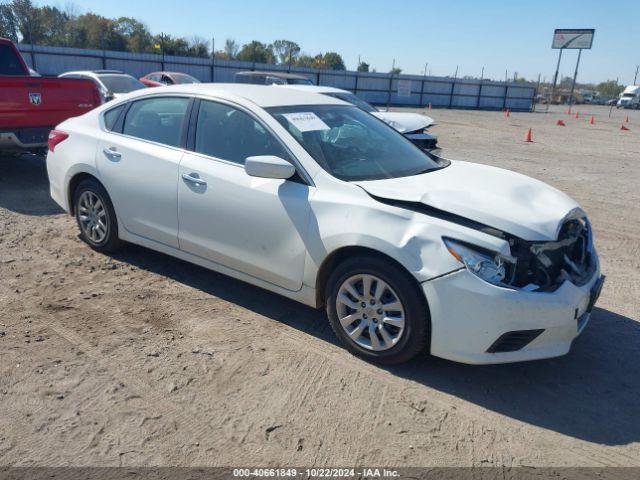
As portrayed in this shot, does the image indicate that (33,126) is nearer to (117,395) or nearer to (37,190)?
(37,190)

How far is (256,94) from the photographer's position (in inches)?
173

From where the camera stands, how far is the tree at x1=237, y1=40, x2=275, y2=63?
→ 6391cm

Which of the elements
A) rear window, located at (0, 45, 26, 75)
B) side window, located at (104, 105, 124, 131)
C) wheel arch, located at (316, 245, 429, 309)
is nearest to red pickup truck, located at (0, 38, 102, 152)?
rear window, located at (0, 45, 26, 75)

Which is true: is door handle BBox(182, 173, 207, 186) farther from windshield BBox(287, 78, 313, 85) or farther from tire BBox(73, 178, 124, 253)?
windshield BBox(287, 78, 313, 85)

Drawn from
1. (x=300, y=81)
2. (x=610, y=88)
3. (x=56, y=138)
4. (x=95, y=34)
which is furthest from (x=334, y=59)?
(x=56, y=138)

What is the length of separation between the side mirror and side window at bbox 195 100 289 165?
0.19 m

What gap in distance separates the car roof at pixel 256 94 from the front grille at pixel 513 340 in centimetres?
238

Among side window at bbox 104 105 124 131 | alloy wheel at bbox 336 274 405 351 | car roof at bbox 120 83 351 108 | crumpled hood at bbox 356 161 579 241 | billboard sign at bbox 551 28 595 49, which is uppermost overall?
billboard sign at bbox 551 28 595 49

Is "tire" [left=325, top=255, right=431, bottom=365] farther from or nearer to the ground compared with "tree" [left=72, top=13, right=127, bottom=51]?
nearer to the ground

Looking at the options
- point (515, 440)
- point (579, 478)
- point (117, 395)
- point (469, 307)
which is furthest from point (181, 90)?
point (579, 478)

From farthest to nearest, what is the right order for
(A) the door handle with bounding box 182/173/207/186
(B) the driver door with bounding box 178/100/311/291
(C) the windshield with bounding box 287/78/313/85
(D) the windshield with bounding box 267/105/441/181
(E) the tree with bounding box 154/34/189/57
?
(E) the tree with bounding box 154/34/189/57 < (C) the windshield with bounding box 287/78/313/85 < (A) the door handle with bounding box 182/173/207/186 < (D) the windshield with bounding box 267/105/441/181 < (B) the driver door with bounding box 178/100/311/291

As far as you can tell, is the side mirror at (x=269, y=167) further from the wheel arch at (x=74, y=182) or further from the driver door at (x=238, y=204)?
the wheel arch at (x=74, y=182)

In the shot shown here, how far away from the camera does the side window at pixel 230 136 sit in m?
4.02

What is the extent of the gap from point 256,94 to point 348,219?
1546 mm
